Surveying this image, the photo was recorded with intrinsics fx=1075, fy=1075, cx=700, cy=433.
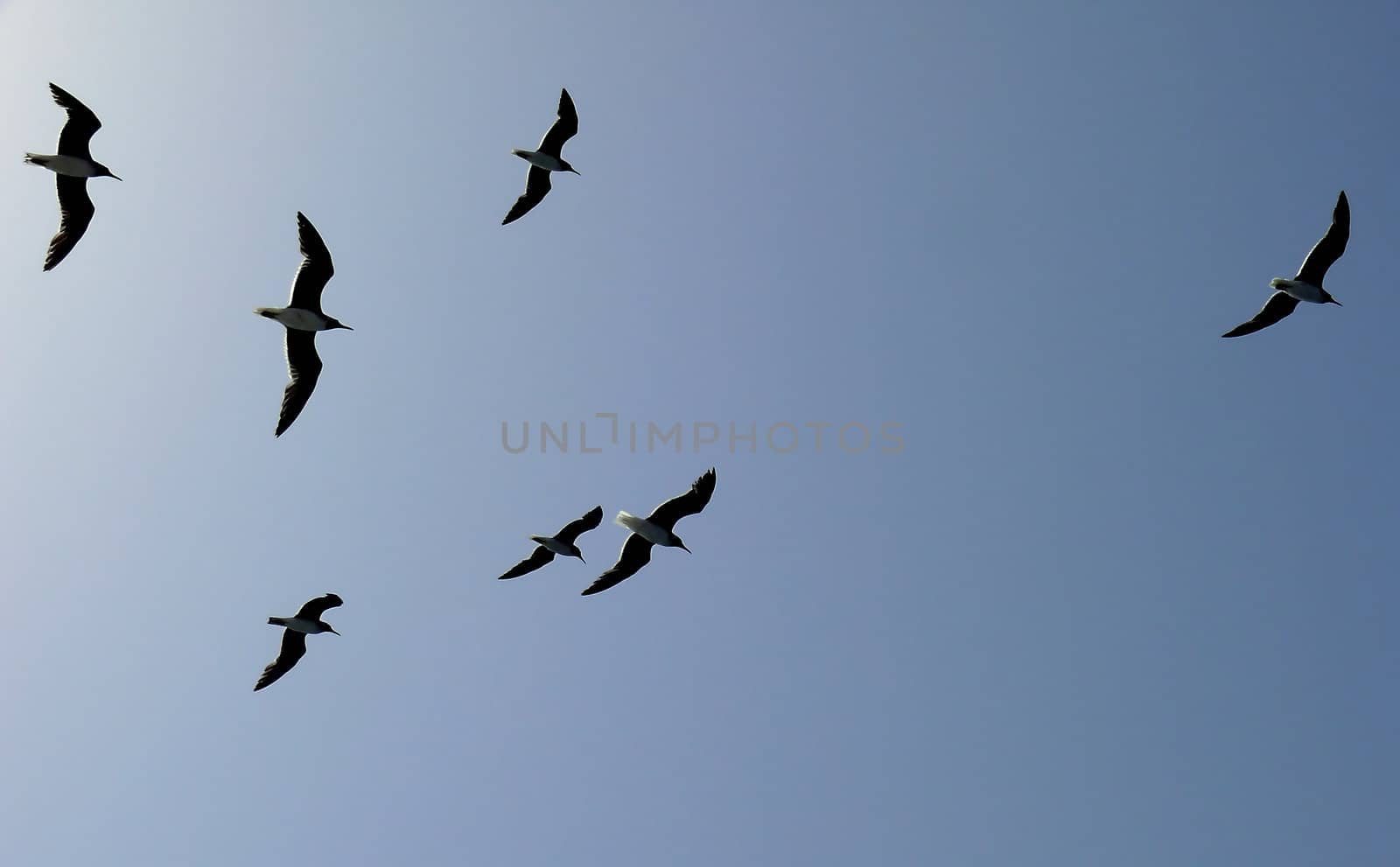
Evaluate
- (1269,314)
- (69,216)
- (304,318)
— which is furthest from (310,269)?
(1269,314)

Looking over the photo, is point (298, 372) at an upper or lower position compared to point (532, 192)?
lower

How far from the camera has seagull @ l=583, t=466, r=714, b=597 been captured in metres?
33.9

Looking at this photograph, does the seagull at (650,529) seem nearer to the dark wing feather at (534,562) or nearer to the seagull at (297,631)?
the dark wing feather at (534,562)

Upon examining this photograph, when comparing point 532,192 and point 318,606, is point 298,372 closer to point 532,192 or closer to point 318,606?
point 318,606

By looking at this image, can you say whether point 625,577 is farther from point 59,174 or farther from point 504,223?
point 59,174

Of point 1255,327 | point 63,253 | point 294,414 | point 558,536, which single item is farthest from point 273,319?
point 1255,327

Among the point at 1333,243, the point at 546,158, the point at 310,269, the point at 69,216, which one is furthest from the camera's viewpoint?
the point at 546,158

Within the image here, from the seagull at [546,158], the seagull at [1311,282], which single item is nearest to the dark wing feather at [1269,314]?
the seagull at [1311,282]

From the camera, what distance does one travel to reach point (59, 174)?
Answer: 35.6m

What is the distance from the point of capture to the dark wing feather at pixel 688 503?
33688mm

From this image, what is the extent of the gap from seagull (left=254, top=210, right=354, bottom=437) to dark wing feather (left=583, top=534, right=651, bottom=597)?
11.3 meters

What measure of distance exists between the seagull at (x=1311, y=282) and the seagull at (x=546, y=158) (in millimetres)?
26747

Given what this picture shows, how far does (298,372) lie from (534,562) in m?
11.5

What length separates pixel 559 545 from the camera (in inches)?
1569
